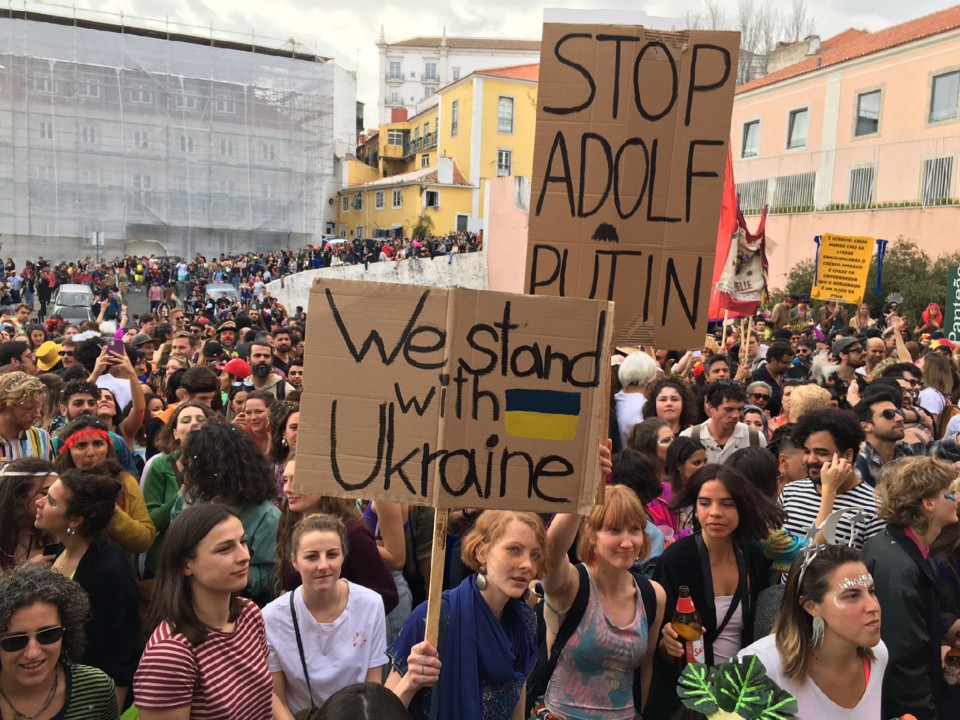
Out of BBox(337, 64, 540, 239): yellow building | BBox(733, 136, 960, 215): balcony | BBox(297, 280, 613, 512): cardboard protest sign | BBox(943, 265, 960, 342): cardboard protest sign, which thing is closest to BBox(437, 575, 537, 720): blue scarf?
BBox(297, 280, 613, 512): cardboard protest sign

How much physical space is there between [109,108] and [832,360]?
34.9 meters

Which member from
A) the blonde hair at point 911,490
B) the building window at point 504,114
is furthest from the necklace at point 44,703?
the building window at point 504,114

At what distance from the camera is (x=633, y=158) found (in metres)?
3.32

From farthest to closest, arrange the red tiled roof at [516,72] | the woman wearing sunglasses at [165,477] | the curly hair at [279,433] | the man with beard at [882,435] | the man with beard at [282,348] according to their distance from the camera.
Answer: the red tiled roof at [516,72], the man with beard at [282,348], the man with beard at [882,435], the curly hair at [279,433], the woman wearing sunglasses at [165,477]

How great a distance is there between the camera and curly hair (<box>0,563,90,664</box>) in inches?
106

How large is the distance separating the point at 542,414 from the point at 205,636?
1338mm

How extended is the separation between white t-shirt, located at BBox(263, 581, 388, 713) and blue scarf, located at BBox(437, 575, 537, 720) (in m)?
0.49

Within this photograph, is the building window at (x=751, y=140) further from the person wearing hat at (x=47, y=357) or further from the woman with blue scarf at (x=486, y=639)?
the woman with blue scarf at (x=486, y=639)

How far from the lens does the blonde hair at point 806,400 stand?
19.0 ft

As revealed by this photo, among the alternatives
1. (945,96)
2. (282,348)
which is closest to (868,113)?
(945,96)

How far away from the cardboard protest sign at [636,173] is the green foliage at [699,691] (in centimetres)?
121

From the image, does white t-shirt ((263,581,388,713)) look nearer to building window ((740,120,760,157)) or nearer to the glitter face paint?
the glitter face paint

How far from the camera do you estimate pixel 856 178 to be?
27.2 meters

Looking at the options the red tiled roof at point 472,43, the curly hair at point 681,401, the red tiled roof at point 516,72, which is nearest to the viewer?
the curly hair at point 681,401
